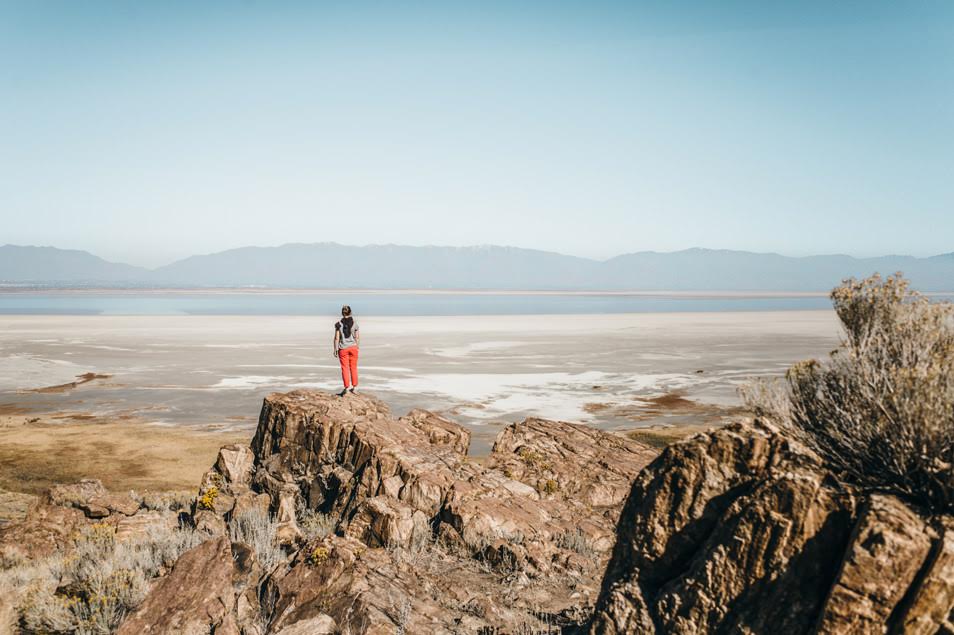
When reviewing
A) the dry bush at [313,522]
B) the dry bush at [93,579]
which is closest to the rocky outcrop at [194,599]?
the dry bush at [93,579]

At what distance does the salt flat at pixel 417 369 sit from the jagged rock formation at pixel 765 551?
877 centimetres

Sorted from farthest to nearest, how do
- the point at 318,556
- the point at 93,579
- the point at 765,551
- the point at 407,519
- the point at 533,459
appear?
the point at 533,459, the point at 407,519, the point at 93,579, the point at 318,556, the point at 765,551

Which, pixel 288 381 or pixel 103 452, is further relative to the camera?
pixel 288 381

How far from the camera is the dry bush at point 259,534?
7723 mm

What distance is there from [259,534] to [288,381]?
891 inches

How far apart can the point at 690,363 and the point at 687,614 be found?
34694mm

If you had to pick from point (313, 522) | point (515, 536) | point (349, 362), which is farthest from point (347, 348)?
point (515, 536)

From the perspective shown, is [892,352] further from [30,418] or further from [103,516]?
[30,418]

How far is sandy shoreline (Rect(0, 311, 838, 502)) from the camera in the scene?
18859mm

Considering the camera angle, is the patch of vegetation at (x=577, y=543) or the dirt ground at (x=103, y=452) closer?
the patch of vegetation at (x=577, y=543)

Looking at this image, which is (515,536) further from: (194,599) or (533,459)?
(194,599)

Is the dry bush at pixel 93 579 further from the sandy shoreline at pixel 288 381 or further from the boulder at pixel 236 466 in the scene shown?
the sandy shoreline at pixel 288 381

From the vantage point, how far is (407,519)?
8.76 m

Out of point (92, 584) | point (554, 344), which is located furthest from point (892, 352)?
point (554, 344)
